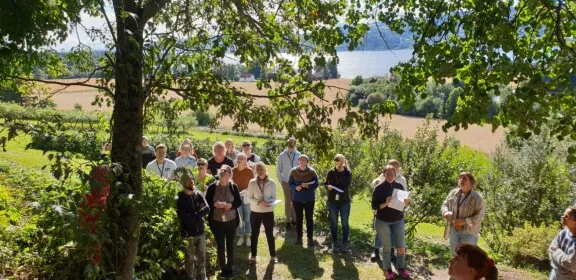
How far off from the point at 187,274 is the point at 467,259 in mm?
4587

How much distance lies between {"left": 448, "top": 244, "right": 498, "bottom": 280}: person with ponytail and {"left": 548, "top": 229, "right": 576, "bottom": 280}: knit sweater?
115 inches

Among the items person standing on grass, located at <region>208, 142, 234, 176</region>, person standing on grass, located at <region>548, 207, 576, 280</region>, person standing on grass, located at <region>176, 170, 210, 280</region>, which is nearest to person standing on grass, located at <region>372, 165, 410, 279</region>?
person standing on grass, located at <region>548, 207, 576, 280</region>

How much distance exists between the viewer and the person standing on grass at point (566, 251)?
17.9 feet

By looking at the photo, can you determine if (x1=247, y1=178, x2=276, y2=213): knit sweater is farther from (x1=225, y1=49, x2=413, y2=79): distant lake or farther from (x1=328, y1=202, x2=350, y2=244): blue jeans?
(x1=225, y1=49, x2=413, y2=79): distant lake

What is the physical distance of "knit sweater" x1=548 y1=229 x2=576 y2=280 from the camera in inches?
215

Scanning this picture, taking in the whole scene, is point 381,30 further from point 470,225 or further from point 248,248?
point 248,248

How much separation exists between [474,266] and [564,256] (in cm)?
308

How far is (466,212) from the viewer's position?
22.2 feet

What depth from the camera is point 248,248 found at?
29.4ft

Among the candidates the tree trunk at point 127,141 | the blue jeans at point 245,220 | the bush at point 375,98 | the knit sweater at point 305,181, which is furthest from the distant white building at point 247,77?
the blue jeans at point 245,220

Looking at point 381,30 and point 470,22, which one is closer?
point 470,22

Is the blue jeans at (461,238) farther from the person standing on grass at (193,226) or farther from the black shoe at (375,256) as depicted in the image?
the person standing on grass at (193,226)

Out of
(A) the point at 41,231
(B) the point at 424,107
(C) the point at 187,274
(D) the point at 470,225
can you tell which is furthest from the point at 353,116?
(B) the point at 424,107

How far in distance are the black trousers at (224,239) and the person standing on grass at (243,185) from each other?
145cm
